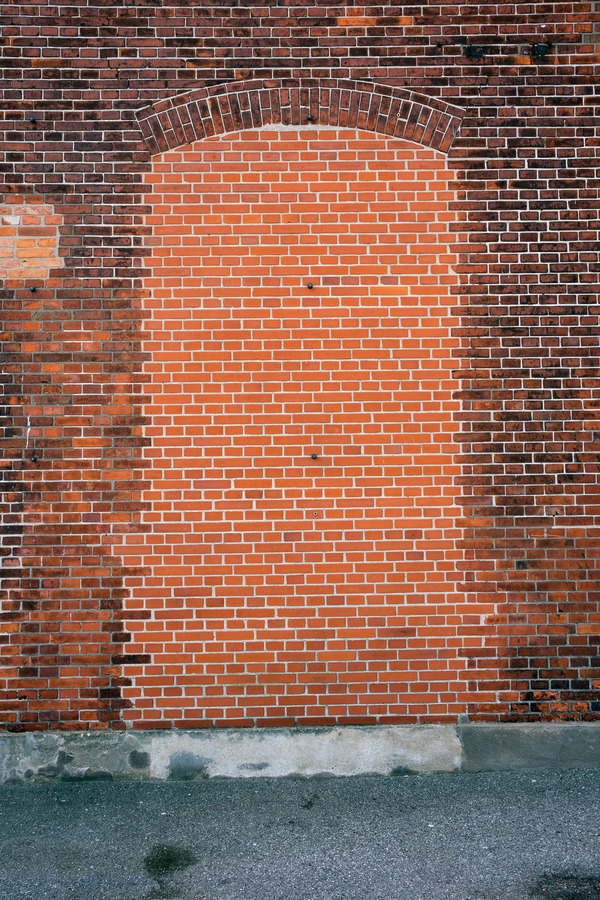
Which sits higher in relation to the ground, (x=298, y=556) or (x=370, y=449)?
(x=370, y=449)

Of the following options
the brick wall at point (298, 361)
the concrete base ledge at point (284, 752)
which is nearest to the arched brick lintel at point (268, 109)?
the brick wall at point (298, 361)

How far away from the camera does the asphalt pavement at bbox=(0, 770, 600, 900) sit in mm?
3115

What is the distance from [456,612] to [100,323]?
3019 mm

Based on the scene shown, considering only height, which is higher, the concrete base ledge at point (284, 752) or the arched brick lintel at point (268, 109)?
the arched brick lintel at point (268, 109)

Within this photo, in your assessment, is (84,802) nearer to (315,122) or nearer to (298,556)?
(298,556)

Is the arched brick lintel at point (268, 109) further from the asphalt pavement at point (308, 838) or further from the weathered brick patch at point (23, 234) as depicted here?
the asphalt pavement at point (308, 838)

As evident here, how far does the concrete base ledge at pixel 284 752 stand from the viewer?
4.14m

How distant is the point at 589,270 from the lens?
4.45 m

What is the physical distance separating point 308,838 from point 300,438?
2.31 metres

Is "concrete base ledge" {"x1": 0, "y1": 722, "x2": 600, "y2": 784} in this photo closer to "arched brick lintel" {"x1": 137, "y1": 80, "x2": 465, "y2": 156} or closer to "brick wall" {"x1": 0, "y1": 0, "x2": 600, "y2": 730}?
"brick wall" {"x1": 0, "y1": 0, "x2": 600, "y2": 730}

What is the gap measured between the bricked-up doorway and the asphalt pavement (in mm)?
451

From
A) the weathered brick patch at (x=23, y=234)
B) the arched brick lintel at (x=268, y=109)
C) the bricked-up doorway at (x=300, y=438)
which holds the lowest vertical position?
the bricked-up doorway at (x=300, y=438)

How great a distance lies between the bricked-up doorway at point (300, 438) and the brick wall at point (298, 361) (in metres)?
0.02

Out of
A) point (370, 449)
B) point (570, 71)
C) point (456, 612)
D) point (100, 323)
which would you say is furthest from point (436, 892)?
point (570, 71)
